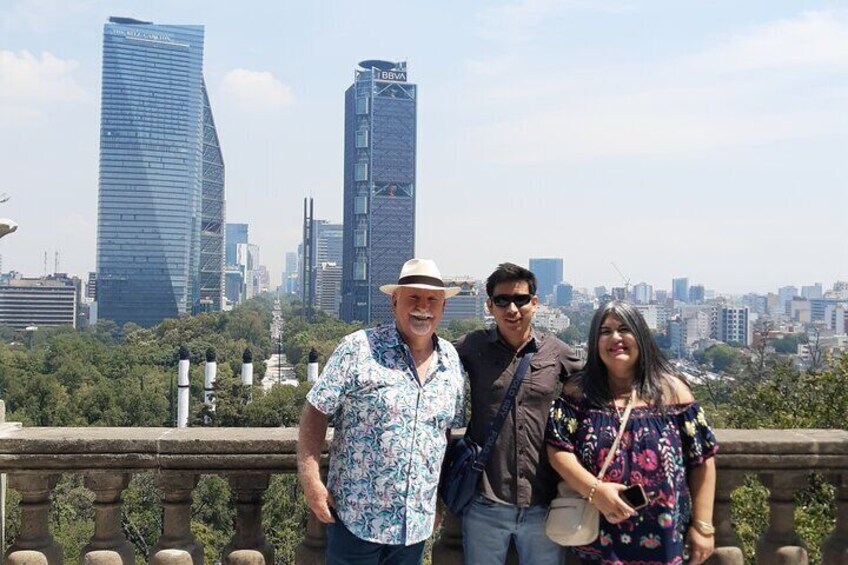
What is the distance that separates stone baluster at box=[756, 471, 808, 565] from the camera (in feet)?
12.0

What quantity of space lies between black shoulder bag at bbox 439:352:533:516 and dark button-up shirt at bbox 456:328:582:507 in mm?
21

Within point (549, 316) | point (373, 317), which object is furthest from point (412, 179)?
point (549, 316)

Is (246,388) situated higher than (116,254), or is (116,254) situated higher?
(116,254)

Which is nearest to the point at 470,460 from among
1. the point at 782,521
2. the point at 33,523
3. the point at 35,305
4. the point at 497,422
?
the point at 497,422

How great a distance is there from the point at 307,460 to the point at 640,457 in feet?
4.13

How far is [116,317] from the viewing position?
12862 centimetres

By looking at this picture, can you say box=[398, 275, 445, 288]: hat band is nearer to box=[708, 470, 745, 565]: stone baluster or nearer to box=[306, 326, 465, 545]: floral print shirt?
box=[306, 326, 465, 545]: floral print shirt

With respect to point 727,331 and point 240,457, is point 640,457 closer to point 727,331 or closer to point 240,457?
point 240,457

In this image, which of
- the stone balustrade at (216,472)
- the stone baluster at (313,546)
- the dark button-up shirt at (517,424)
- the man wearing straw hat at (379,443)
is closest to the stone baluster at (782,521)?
the stone balustrade at (216,472)

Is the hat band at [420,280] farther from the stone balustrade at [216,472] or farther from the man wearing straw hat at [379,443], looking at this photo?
the stone balustrade at [216,472]

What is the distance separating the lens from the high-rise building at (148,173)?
412ft

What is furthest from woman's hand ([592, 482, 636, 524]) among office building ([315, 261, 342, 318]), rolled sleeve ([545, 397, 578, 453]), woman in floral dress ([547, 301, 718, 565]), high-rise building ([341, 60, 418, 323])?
office building ([315, 261, 342, 318])

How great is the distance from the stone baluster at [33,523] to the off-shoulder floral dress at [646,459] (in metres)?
2.28

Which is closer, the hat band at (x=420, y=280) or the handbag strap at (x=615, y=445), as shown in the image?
the handbag strap at (x=615, y=445)
